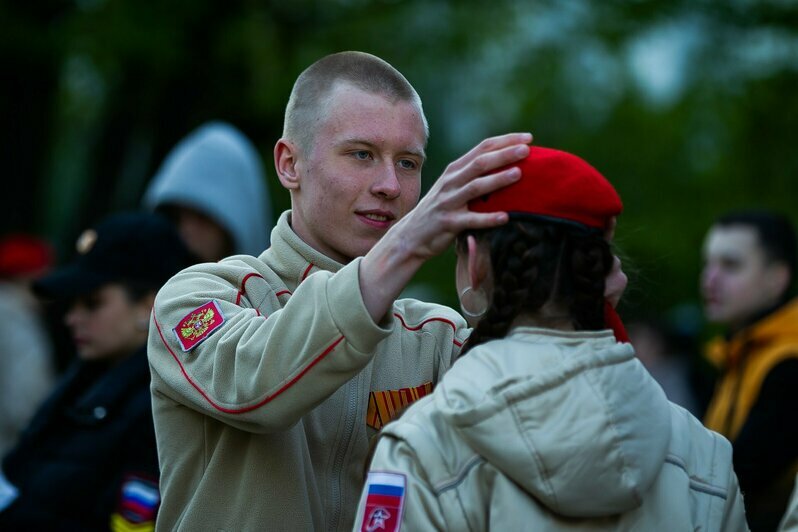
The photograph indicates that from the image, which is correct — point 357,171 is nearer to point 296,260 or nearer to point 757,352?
point 296,260

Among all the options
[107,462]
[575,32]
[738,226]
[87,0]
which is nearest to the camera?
[107,462]

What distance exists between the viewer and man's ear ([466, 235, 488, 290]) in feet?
8.21

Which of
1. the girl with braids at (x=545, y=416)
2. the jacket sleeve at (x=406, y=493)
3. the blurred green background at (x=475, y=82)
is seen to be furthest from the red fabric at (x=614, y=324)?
the blurred green background at (x=475, y=82)

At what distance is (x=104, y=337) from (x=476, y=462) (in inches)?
102

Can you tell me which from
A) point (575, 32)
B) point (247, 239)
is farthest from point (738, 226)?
point (575, 32)

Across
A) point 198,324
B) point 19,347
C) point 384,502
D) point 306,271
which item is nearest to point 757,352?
point 306,271

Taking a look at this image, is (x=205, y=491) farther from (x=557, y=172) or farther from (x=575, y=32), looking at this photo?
(x=575, y=32)

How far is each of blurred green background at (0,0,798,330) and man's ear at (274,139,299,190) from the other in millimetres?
6403

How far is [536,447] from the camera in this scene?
228 centimetres

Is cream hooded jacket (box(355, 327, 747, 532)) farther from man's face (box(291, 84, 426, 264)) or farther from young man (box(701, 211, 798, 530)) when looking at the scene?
young man (box(701, 211, 798, 530))

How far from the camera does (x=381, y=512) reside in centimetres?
233

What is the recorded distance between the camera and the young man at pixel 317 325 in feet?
8.35

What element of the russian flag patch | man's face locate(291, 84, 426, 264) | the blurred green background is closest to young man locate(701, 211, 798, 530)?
man's face locate(291, 84, 426, 264)

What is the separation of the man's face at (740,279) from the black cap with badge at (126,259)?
2.77 metres
